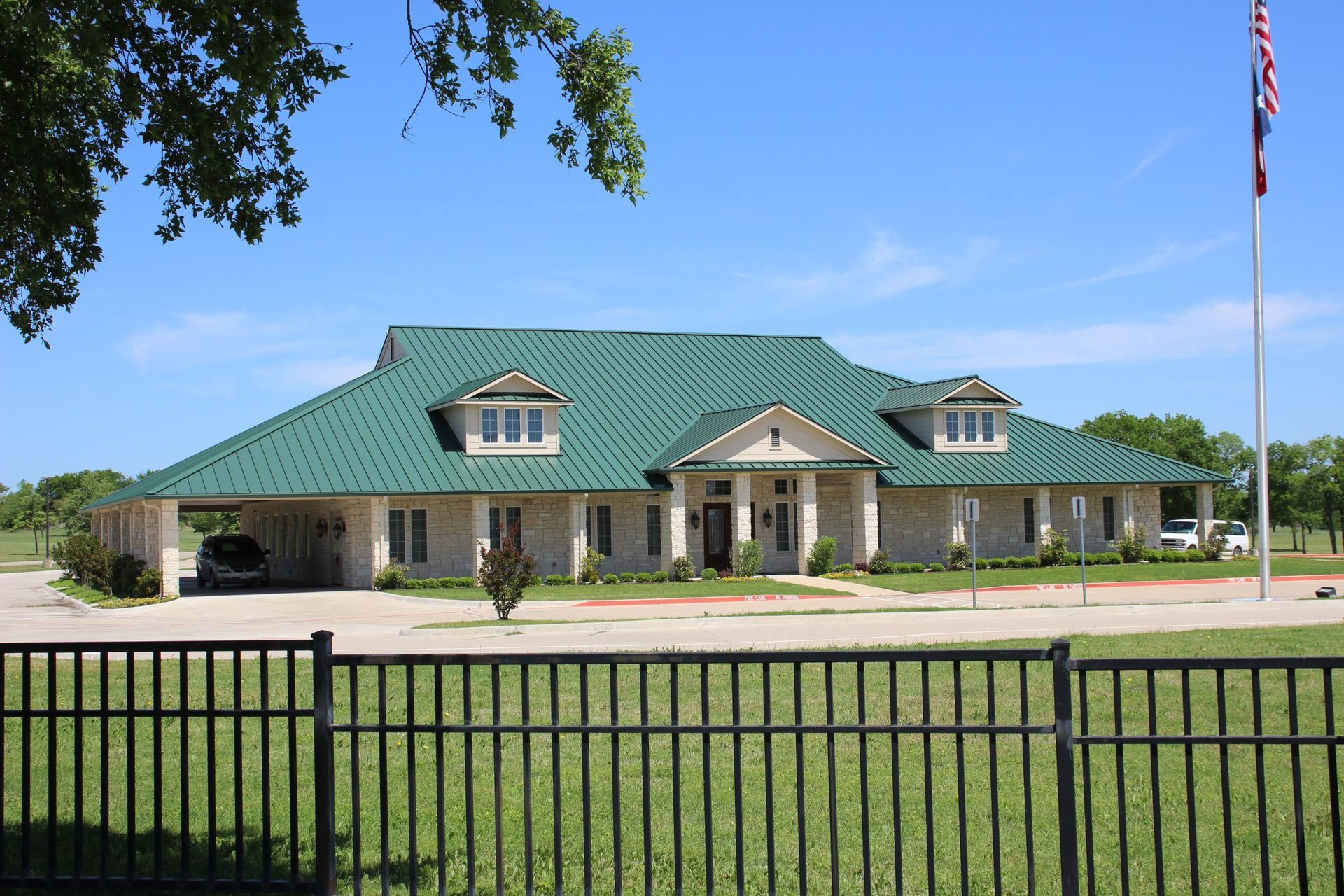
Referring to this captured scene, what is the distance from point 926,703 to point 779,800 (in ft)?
10.2

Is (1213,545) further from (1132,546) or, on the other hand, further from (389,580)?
(389,580)

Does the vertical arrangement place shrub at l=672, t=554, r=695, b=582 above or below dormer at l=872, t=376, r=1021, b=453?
below

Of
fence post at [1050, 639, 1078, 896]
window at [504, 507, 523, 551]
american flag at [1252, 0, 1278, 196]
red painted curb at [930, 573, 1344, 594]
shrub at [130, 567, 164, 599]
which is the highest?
american flag at [1252, 0, 1278, 196]

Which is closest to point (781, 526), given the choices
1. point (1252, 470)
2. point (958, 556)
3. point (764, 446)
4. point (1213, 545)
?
point (764, 446)

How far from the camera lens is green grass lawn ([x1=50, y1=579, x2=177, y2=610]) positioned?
30.7m

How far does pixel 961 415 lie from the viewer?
42875 millimetres

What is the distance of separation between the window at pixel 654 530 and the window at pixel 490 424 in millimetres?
5578

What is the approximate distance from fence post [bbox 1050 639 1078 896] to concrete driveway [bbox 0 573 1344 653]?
12.3m

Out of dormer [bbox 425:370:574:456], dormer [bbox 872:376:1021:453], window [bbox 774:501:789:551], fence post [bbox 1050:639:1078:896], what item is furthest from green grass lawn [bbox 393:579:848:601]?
fence post [bbox 1050:639:1078:896]

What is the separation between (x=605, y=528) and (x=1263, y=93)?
22.3 meters

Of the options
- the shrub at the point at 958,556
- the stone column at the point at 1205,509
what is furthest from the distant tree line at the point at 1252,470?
the shrub at the point at 958,556

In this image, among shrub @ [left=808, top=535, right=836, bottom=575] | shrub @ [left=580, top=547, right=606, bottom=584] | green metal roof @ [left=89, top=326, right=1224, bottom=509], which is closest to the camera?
green metal roof @ [left=89, top=326, right=1224, bottom=509]

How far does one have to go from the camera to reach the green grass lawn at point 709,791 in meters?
6.71

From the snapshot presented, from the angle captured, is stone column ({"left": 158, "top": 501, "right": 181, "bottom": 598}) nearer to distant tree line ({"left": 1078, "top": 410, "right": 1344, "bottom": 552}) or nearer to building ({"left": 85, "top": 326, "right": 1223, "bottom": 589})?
building ({"left": 85, "top": 326, "right": 1223, "bottom": 589})
